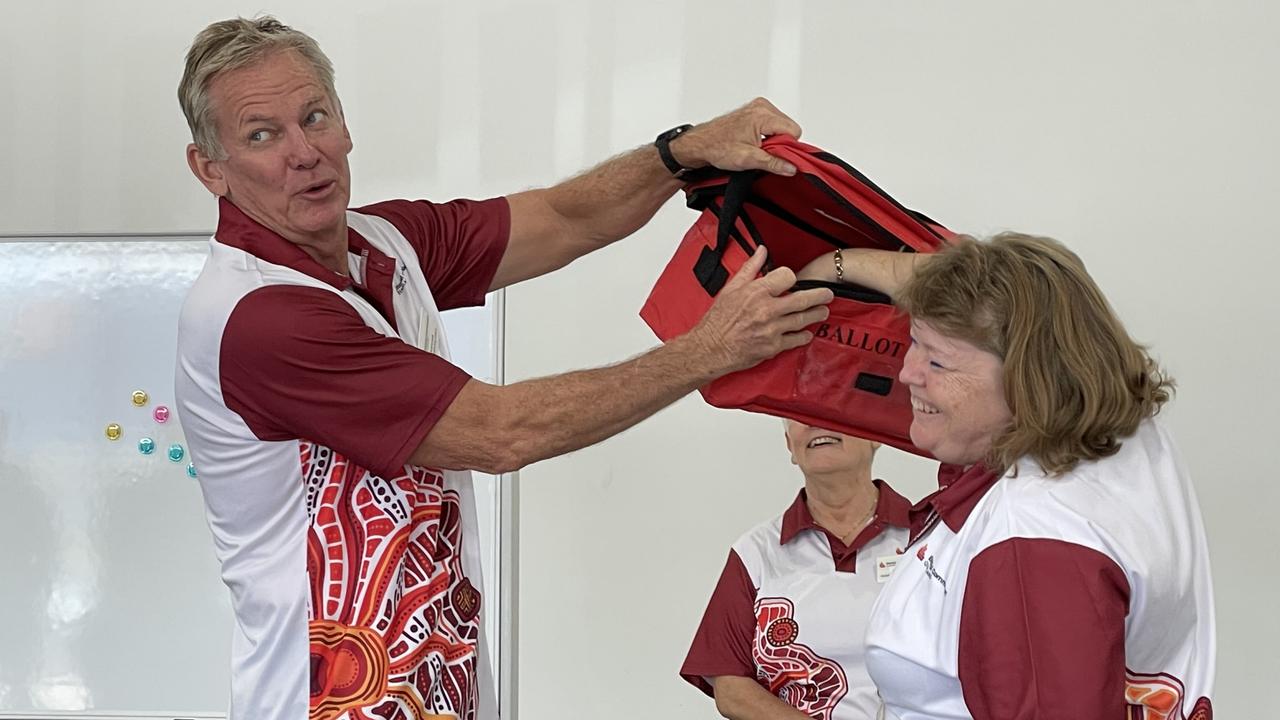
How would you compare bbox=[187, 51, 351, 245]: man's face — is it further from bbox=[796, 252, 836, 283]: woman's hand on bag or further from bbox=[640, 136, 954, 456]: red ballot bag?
bbox=[796, 252, 836, 283]: woman's hand on bag

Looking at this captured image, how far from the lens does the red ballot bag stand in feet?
7.04

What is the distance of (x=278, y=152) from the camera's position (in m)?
2.34

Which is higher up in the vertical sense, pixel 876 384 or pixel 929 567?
pixel 876 384

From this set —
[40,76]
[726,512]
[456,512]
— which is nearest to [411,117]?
[40,76]

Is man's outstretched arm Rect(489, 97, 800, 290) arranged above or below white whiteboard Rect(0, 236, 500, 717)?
above

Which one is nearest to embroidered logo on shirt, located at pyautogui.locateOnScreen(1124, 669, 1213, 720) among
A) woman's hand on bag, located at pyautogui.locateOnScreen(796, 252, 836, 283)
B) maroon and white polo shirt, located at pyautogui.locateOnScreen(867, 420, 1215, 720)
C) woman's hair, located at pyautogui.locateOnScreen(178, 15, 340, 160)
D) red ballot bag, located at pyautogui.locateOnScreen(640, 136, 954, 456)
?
maroon and white polo shirt, located at pyautogui.locateOnScreen(867, 420, 1215, 720)

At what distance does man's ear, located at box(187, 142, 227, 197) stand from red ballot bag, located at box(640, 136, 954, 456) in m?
0.81

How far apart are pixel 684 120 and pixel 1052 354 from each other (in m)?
2.98

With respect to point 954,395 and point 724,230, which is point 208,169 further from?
point 954,395

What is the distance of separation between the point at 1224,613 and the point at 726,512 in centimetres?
160

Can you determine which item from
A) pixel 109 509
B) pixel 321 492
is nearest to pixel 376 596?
pixel 321 492

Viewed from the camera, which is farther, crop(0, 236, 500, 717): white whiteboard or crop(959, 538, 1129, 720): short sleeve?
crop(0, 236, 500, 717): white whiteboard

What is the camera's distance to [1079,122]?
14.3 ft

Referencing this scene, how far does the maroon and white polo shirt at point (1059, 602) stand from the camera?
1454 millimetres
